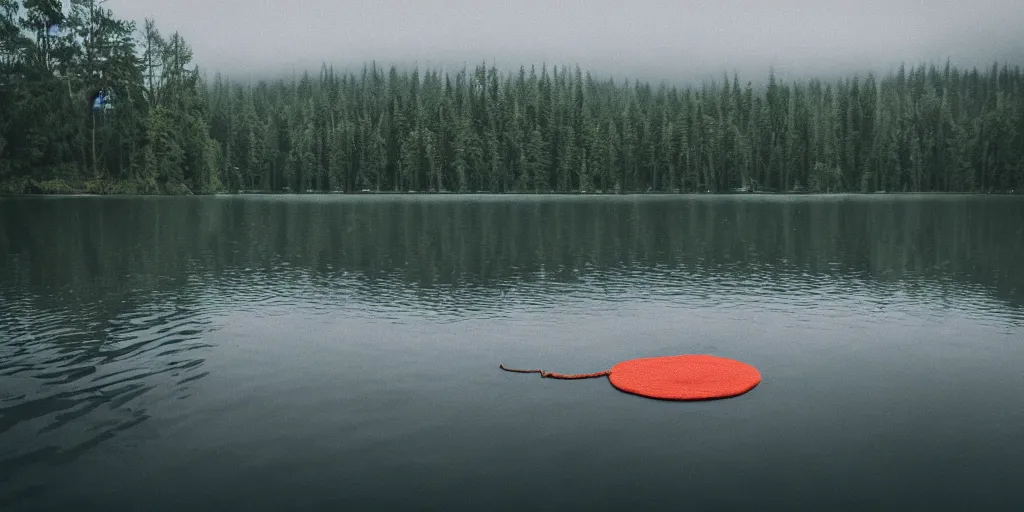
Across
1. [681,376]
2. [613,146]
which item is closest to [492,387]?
[681,376]

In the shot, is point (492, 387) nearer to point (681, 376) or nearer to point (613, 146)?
point (681, 376)

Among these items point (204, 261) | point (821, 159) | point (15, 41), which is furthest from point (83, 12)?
point (821, 159)

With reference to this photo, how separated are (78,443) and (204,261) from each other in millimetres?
24596

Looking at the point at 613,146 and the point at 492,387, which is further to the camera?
the point at 613,146

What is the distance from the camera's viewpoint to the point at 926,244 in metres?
46.2

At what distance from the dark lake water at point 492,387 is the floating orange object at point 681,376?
1.23 ft

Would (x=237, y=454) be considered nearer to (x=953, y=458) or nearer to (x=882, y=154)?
(x=953, y=458)

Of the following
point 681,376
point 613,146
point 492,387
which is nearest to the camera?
point 492,387

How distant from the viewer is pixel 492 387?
51.9 feet

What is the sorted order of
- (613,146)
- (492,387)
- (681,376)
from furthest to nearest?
(613,146) < (681,376) < (492,387)

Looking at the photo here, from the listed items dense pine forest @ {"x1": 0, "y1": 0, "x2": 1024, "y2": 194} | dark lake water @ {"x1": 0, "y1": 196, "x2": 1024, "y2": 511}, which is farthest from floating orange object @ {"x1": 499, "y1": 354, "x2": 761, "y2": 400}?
dense pine forest @ {"x1": 0, "y1": 0, "x2": 1024, "y2": 194}

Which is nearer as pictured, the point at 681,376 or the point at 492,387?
the point at 492,387

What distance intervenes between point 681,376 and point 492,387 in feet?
12.5

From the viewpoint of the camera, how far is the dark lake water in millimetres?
11078
